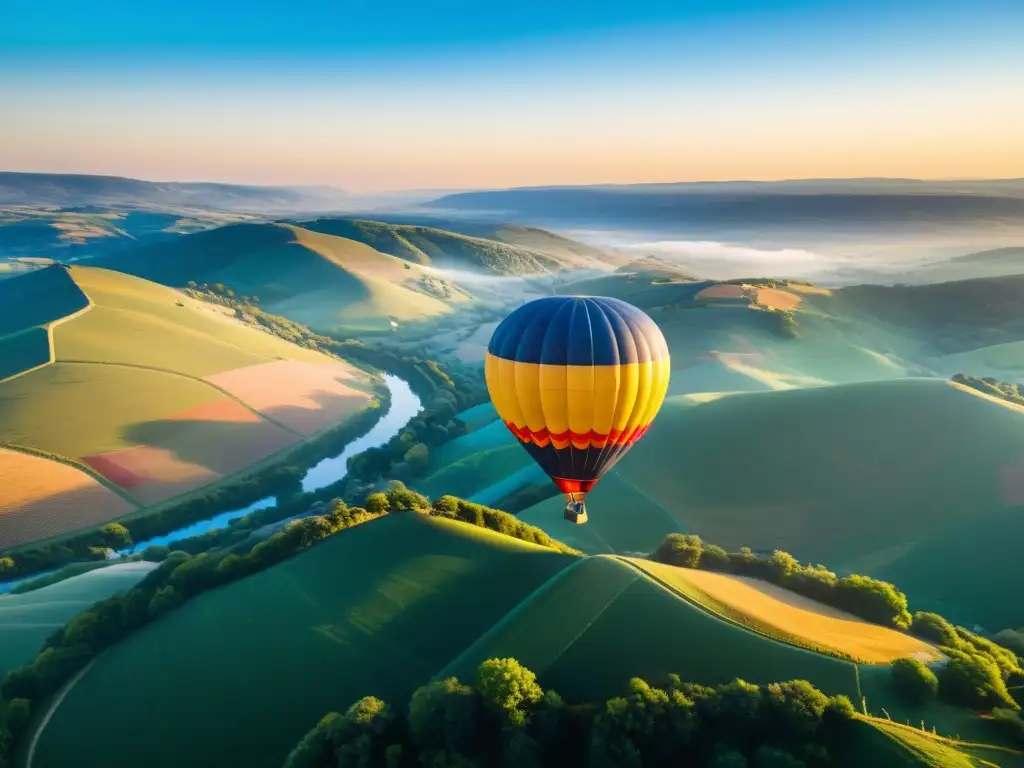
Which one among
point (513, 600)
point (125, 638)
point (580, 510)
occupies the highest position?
point (580, 510)

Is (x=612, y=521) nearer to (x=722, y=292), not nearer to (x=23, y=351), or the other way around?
(x=23, y=351)

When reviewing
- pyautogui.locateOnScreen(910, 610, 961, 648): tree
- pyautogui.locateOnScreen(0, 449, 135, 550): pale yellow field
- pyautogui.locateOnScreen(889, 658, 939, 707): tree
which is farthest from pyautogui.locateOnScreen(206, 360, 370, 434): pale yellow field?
pyautogui.locateOnScreen(889, 658, 939, 707): tree

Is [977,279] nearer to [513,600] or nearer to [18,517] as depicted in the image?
[513,600]

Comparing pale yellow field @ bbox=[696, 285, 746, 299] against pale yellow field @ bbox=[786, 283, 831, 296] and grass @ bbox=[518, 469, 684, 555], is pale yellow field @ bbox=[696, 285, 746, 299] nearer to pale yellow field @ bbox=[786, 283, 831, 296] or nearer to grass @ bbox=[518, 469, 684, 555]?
pale yellow field @ bbox=[786, 283, 831, 296]

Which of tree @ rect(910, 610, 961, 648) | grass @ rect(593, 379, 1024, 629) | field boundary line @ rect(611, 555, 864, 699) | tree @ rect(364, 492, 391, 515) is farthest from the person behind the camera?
grass @ rect(593, 379, 1024, 629)

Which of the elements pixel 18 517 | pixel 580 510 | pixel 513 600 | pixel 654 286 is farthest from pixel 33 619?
pixel 654 286

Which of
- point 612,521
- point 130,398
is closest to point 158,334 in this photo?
point 130,398
